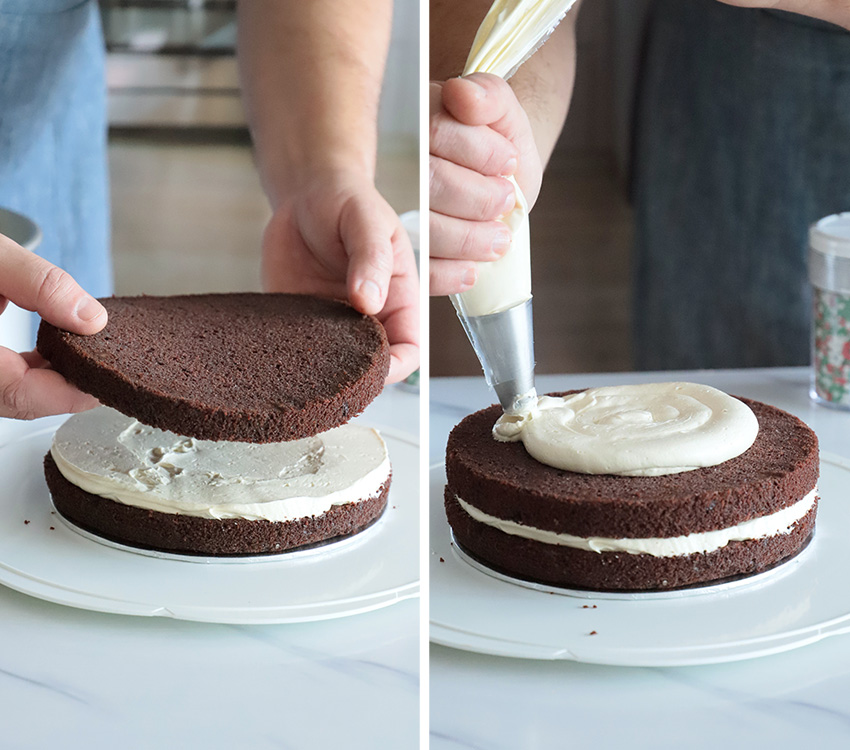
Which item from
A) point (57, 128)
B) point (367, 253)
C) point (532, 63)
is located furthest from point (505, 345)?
point (57, 128)

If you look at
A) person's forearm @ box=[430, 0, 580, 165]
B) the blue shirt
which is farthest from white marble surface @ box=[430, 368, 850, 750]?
the blue shirt

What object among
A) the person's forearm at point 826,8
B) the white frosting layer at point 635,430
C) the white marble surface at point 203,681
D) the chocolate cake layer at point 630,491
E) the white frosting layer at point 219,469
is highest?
the person's forearm at point 826,8

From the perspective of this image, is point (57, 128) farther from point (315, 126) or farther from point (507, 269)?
point (507, 269)

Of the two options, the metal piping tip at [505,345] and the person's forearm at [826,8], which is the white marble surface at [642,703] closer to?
the metal piping tip at [505,345]

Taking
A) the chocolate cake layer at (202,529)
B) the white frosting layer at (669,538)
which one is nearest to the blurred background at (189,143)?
the chocolate cake layer at (202,529)

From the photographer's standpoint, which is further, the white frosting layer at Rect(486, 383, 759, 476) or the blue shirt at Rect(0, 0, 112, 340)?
the blue shirt at Rect(0, 0, 112, 340)

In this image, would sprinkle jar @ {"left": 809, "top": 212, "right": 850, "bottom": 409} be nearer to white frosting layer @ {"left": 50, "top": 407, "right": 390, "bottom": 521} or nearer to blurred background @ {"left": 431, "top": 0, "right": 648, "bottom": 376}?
white frosting layer @ {"left": 50, "top": 407, "right": 390, "bottom": 521}
